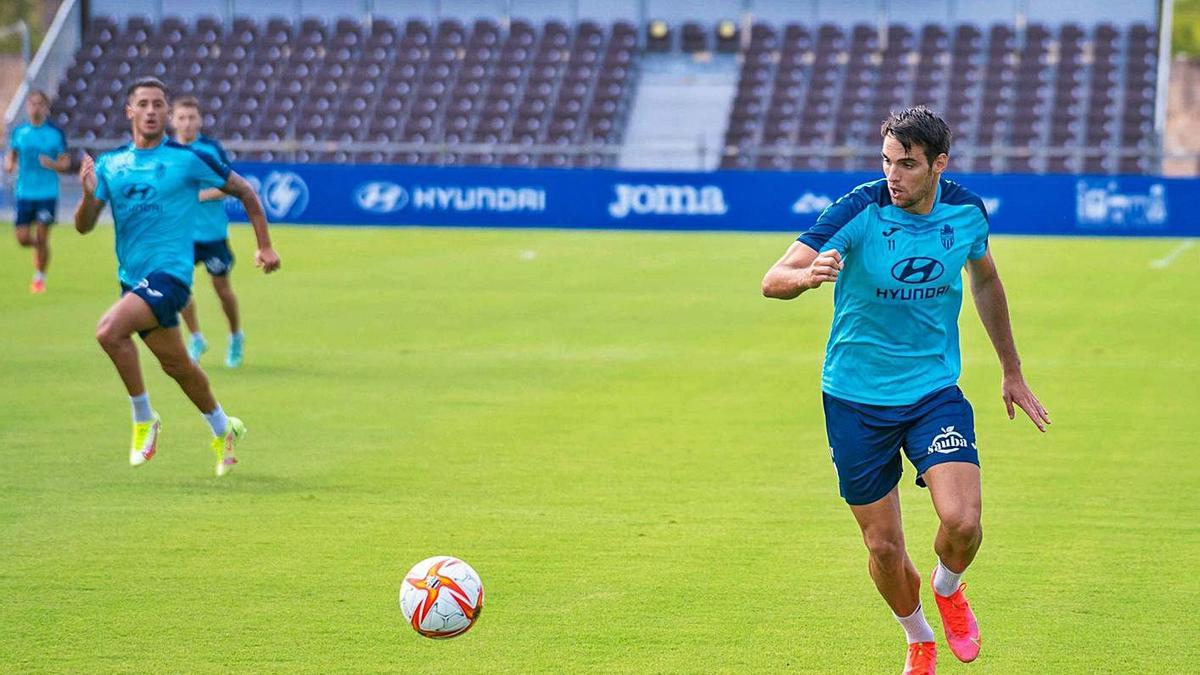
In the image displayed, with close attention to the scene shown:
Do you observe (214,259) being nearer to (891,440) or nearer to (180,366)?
(180,366)

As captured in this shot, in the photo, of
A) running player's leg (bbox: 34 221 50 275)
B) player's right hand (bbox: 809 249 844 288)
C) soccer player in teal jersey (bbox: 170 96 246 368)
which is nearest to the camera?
player's right hand (bbox: 809 249 844 288)

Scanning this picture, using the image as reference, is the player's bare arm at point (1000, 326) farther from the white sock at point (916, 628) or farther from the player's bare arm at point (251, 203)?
the player's bare arm at point (251, 203)

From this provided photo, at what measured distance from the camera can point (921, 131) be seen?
5.91 metres

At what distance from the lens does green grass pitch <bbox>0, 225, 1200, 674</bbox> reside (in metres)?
6.69

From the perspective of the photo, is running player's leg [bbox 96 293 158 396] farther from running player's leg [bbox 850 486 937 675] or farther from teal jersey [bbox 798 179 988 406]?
running player's leg [bbox 850 486 937 675]

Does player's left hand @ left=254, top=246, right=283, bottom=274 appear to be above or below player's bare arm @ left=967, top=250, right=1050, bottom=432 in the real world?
below

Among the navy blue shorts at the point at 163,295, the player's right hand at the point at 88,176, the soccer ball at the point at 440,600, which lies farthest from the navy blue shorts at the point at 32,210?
the soccer ball at the point at 440,600

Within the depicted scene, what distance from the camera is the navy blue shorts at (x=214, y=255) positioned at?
14.8 meters

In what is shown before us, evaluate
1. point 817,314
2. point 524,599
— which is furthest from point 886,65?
point 524,599

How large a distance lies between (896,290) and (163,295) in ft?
17.3

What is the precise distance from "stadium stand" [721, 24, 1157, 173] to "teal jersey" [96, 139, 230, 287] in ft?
98.6

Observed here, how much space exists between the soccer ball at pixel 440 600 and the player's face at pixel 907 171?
211cm

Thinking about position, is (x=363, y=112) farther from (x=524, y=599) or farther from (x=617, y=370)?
(x=524, y=599)

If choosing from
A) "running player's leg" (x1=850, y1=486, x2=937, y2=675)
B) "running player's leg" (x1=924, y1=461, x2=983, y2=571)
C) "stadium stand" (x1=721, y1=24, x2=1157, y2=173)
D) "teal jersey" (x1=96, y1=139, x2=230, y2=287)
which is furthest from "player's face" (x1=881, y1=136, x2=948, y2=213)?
"stadium stand" (x1=721, y1=24, x2=1157, y2=173)
